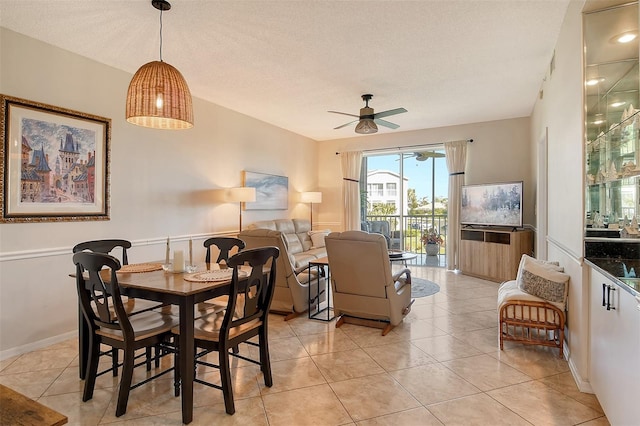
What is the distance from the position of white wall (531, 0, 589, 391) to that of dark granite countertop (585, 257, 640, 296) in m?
0.20

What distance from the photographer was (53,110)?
3.32 metres

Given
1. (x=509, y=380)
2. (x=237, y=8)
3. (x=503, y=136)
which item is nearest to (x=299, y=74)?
(x=237, y=8)

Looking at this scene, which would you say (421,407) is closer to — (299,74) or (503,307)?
(503,307)

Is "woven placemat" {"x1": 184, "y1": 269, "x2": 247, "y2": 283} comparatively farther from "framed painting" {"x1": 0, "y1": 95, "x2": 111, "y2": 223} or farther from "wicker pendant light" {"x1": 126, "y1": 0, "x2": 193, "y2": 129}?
"framed painting" {"x1": 0, "y1": 95, "x2": 111, "y2": 223}

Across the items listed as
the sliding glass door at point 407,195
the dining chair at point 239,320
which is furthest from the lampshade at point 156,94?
the sliding glass door at point 407,195

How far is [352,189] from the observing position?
7.76m

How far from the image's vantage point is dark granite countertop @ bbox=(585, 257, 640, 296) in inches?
65.4

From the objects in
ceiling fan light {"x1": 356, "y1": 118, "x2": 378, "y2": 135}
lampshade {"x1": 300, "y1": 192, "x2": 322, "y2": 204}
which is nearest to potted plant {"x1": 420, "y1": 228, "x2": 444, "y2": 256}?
lampshade {"x1": 300, "y1": 192, "x2": 322, "y2": 204}

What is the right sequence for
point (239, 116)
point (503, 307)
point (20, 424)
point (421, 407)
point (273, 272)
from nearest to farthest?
point (20, 424) < point (421, 407) < point (273, 272) < point (503, 307) < point (239, 116)

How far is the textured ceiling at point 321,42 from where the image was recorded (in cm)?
273

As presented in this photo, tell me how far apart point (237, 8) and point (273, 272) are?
6.61 feet

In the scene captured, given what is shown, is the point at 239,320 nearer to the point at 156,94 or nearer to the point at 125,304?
the point at 125,304

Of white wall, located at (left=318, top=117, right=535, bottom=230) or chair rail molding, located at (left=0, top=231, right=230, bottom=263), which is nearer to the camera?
chair rail molding, located at (left=0, top=231, right=230, bottom=263)

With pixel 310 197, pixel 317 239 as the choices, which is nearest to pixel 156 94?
pixel 317 239
